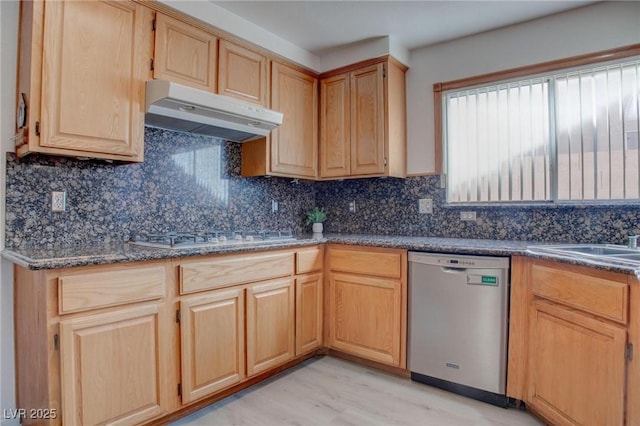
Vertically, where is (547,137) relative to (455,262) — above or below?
above

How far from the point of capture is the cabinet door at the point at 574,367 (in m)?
1.57

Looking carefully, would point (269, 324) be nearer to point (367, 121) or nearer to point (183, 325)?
point (183, 325)

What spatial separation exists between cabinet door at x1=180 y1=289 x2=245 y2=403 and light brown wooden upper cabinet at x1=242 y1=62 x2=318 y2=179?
3.58ft

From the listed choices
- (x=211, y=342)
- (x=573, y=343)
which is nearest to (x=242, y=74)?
(x=211, y=342)

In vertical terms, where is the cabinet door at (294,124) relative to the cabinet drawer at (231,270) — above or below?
above

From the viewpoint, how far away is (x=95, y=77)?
1.90 m

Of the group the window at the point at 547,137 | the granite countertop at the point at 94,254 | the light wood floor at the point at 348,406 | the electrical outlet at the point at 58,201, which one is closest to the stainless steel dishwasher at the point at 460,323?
the light wood floor at the point at 348,406

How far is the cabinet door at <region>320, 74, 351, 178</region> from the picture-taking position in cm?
309

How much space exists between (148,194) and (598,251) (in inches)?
109

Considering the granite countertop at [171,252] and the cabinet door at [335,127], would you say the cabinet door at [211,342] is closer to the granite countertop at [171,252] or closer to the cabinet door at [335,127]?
the granite countertop at [171,252]

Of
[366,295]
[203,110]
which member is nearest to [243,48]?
[203,110]

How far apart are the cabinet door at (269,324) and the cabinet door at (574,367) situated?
145 cm

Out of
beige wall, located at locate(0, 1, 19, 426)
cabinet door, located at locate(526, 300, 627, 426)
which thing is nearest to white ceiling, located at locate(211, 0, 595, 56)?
beige wall, located at locate(0, 1, 19, 426)

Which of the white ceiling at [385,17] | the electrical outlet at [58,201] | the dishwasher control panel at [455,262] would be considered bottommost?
the dishwasher control panel at [455,262]
